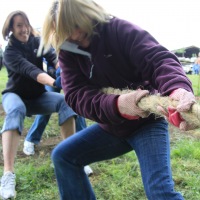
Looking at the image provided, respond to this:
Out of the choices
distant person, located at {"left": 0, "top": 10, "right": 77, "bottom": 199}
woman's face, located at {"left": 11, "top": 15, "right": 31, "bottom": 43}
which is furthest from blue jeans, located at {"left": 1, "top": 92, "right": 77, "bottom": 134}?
woman's face, located at {"left": 11, "top": 15, "right": 31, "bottom": 43}

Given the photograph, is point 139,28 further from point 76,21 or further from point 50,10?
point 50,10

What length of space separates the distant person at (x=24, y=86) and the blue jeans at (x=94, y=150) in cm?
112

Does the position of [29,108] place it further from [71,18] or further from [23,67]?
[71,18]

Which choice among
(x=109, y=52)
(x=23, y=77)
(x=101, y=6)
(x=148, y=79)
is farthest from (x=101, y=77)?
(x=23, y=77)

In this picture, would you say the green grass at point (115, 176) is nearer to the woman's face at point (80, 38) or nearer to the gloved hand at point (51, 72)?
the gloved hand at point (51, 72)

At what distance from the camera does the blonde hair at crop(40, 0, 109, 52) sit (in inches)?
77.6

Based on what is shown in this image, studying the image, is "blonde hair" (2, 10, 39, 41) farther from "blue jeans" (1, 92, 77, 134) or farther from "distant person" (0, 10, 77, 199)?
"blue jeans" (1, 92, 77, 134)

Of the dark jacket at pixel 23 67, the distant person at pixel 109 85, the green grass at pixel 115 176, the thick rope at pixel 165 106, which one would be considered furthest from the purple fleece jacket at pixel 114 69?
the dark jacket at pixel 23 67

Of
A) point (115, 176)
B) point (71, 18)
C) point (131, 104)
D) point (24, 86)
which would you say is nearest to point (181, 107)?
point (131, 104)

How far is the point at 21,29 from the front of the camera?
360cm

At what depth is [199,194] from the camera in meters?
2.87

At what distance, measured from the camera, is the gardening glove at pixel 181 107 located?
1374mm

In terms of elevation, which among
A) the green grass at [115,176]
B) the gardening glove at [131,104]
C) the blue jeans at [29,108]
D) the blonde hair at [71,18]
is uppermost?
the blonde hair at [71,18]

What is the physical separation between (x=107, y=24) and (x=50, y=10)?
37 centimetres
